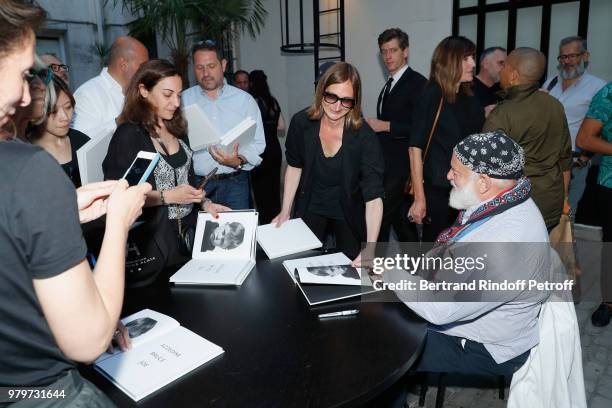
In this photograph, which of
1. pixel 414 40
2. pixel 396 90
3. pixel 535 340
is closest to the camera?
pixel 535 340

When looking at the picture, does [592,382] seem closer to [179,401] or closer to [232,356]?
[232,356]

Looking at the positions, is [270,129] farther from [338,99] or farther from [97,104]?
[338,99]

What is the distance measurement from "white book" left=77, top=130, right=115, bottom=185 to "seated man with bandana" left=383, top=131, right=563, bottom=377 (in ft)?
4.73

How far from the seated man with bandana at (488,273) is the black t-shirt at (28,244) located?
1.22m

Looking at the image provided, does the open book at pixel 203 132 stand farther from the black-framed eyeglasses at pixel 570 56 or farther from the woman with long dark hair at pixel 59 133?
the black-framed eyeglasses at pixel 570 56

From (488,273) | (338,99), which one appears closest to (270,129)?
(338,99)

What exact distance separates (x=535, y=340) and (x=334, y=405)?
998mm

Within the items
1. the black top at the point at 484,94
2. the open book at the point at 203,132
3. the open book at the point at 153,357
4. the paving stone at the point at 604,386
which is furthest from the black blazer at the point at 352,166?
the black top at the point at 484,94

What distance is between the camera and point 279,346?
57.7 inches

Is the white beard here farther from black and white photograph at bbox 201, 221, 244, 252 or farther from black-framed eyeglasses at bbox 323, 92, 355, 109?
black and white photograph at bbox 201, 221, 244, 252

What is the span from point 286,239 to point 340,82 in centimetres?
89

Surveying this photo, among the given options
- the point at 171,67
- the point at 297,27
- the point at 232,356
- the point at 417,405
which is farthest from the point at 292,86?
the point at 232,356

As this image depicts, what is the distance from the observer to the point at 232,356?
1.41 m

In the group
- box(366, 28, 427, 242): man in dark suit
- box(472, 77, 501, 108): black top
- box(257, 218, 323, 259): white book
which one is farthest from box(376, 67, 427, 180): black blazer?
box(257, 218, 323, 259): white book
